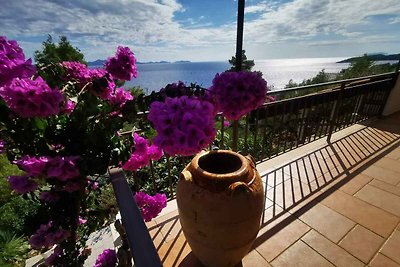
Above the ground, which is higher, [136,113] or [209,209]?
[136,113]

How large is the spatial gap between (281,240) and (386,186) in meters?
1.54

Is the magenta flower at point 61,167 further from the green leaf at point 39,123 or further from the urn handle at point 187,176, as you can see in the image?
the urn handle at point 187,176

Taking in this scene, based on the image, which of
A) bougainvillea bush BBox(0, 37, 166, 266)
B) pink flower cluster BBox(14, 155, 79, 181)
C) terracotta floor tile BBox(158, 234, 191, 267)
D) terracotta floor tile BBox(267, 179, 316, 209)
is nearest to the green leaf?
bougainvillea bush BBox(0, 37, 166, 266)

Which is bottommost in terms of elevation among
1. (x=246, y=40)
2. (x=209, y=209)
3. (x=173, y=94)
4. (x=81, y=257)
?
(x=81, y=257)

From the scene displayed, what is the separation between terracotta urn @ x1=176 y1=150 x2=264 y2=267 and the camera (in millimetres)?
1144

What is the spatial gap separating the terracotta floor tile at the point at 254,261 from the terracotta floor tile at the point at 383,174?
1862mm

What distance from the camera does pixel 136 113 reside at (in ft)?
2.91

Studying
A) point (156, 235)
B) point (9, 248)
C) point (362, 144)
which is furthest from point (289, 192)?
point (9, 248)

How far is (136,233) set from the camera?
2.43 ft

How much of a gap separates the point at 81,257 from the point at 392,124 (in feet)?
17.1

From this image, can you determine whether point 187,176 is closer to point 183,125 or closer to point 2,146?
point 183,125

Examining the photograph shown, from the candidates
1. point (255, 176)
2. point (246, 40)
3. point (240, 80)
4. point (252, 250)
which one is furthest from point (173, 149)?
point (252, 250)

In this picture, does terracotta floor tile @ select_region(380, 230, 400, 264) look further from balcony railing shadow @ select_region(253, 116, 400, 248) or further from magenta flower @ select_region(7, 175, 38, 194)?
magenta flower @ select_region(7, 175, 38, 194)

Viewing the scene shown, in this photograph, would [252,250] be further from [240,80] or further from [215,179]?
[240,80]
